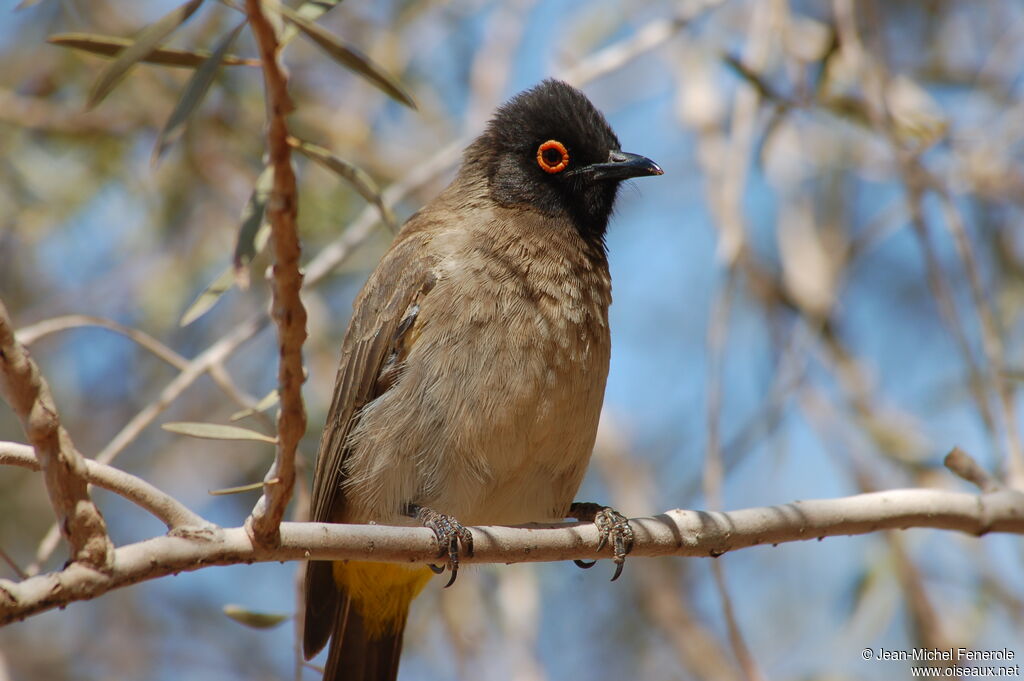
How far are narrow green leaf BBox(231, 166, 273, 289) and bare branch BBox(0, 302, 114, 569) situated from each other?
1.54ft

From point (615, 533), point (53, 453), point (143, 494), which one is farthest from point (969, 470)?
point (53, 453)

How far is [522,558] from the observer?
227 centimetres

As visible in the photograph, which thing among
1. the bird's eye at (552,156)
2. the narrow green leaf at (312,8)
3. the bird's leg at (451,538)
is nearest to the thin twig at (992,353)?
the bird's eye at (552,156)

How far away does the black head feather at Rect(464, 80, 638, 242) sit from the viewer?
11.8 feet

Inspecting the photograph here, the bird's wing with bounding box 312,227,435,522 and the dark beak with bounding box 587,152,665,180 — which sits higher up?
the dark beak with bounding box 587,152,665,180

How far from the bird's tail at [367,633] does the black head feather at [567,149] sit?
1327 millimetres

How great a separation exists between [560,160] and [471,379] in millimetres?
1042

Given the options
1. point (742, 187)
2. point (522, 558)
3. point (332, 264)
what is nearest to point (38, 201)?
point (332, 264)

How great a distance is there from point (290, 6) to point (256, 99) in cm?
296

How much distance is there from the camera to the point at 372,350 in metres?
3.21

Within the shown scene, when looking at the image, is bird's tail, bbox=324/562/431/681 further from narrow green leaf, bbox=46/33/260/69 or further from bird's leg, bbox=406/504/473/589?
narrow green leaf, bbox=46/33/260/69

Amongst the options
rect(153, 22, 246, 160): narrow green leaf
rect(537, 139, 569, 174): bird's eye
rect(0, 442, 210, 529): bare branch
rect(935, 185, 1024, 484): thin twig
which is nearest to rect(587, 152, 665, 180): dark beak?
rect(537, 139, 569, 174): bird's eye

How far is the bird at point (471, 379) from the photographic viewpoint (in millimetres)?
2996

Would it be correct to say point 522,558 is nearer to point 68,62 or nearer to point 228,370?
point 228,370
